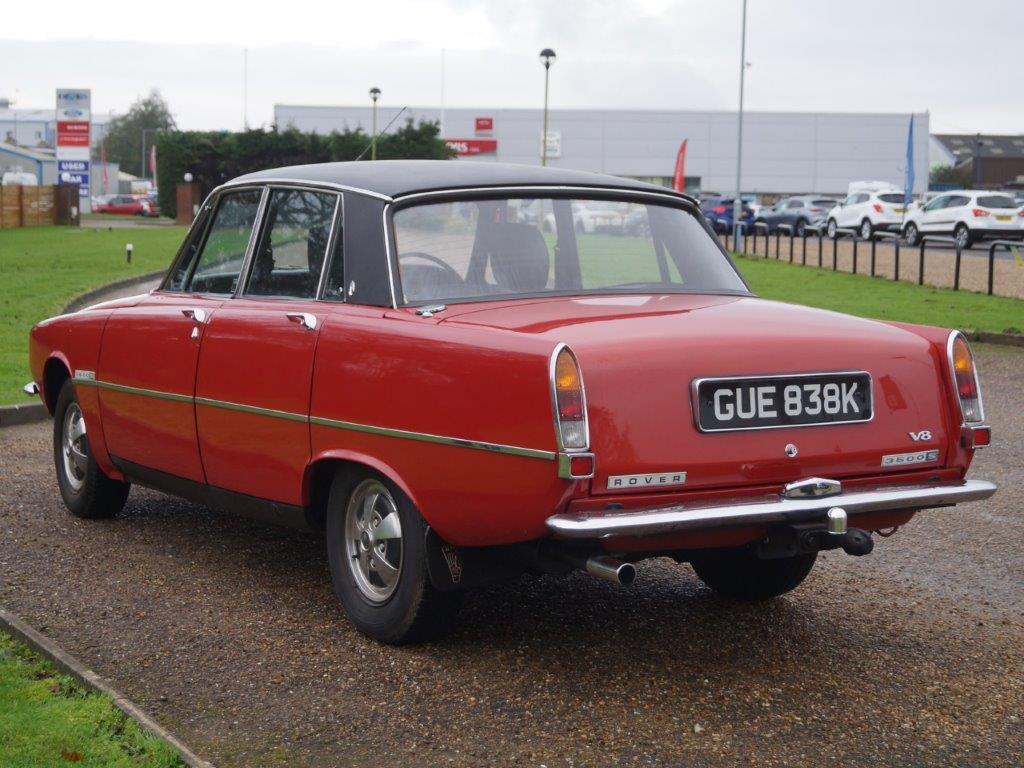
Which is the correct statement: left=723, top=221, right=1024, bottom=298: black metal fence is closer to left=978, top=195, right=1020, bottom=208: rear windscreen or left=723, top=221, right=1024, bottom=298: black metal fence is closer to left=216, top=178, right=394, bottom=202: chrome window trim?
left=978, top=195, right=1020, bottom=208: rear windscreen

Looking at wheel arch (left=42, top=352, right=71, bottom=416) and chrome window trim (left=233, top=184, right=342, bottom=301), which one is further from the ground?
chrome window trim (left=233, top=184, right=342, bottom=301)

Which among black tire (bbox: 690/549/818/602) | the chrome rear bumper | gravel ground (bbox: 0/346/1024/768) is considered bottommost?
gravel ground (bbox: 0/346/1024/768)

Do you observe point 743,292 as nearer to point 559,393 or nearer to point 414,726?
point 559,393

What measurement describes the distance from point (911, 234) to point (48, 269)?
25.5 meters

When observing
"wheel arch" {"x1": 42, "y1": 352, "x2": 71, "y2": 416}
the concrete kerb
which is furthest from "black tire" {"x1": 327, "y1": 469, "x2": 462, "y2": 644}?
"wheel arch" {"x1": 42, "y1": 352, "x2": 71, "y2": 416}

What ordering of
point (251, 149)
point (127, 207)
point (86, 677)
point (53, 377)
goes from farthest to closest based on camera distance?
point (127, 207)
point (251, 149)
point (53, 377)
point (86, 677)

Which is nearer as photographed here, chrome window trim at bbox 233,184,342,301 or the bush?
chrome window trim at bbox 233,184,342,301

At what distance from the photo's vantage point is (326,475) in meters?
5.43

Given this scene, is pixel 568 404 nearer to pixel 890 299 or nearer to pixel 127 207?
pixel 890 299

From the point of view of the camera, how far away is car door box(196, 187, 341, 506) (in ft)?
17.7

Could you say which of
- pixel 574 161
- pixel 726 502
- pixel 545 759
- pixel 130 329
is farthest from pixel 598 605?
pixel 574 161

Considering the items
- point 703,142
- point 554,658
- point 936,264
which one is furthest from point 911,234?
point 703,142

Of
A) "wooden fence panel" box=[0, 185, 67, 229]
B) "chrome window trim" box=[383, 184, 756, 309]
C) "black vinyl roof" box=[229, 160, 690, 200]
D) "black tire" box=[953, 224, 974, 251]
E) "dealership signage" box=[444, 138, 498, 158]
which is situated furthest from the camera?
"dealership signage" box=[444, 138, 498, 158]

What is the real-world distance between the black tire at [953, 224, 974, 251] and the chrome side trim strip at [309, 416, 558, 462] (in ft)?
120
